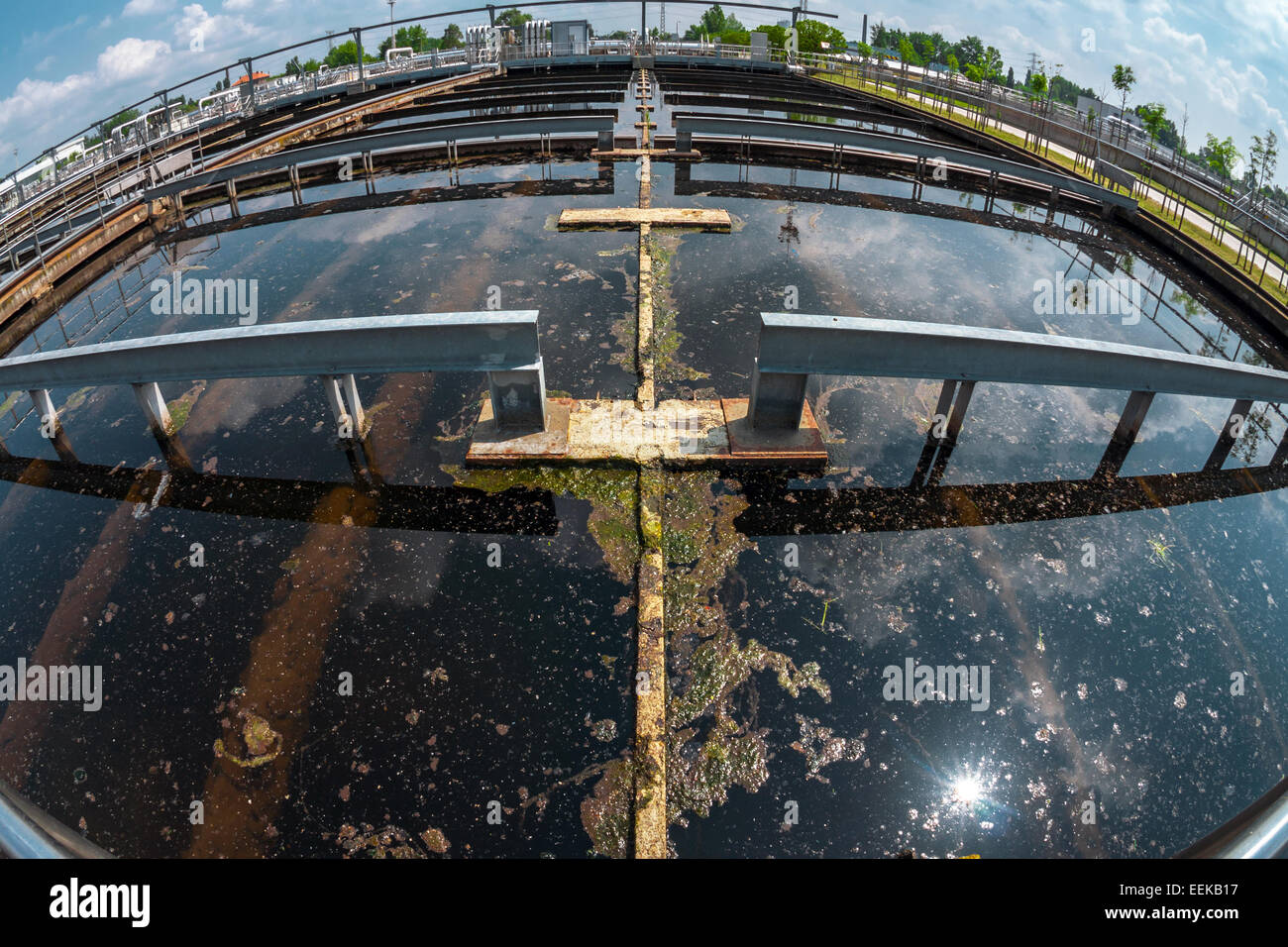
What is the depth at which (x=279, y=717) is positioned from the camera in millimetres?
4102

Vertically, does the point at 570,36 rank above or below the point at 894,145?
above

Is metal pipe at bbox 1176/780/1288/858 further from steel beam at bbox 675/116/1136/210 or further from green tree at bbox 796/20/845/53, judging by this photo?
green tree at bbox 796/20/845/53

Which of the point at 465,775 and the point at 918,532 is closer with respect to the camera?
the point at 465,775

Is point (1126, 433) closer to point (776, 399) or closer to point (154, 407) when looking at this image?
point (776, 399)

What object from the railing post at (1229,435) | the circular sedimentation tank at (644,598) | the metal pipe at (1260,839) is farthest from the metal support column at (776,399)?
the metal pipe at (1260,839)

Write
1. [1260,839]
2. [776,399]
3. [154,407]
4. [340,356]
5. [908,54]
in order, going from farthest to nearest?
[908,54], [154,407], [776,399], [340,356], [1260,839]

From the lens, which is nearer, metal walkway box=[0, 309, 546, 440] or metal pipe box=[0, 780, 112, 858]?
metal pipe box=[0, 780, 112, 858]

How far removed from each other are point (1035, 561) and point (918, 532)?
0.83 m

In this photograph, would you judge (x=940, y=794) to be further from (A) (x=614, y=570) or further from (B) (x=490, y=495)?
(B) (x=490, y=495)

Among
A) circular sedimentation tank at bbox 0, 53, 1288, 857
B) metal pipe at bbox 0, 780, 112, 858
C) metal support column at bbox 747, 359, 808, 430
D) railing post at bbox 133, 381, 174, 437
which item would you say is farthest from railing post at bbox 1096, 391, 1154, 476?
railing post at bbox 133, 381, 174, 437

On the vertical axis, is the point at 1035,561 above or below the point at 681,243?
below

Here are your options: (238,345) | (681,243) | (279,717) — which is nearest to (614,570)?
(279,717)

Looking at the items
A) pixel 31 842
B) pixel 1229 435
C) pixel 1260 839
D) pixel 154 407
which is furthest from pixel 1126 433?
pixel 154 407

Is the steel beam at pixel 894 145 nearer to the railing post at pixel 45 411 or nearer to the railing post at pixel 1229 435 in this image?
the railing post at pixel 1229 435
